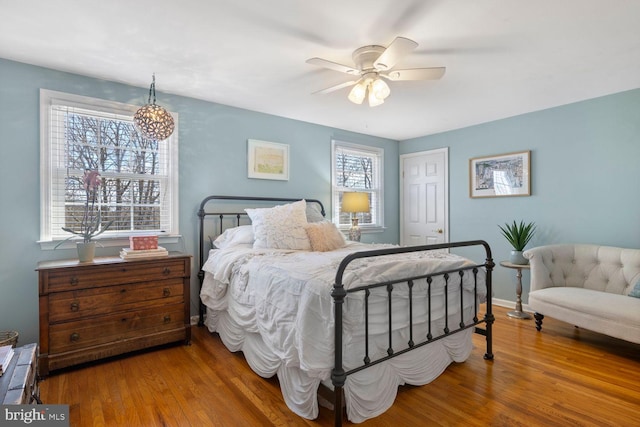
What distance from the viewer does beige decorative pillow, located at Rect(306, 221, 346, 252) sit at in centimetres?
309

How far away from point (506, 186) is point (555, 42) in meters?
2.15

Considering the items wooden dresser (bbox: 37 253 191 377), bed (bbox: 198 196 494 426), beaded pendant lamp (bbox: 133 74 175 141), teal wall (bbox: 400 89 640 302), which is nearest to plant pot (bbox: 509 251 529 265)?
teal wall (bbox: 400 89 640 302)

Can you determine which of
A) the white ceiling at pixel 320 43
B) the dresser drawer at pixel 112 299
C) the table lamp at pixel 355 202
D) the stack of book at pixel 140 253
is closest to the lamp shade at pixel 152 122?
the white ceiling at pixel 320 43

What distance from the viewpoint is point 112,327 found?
250 cm

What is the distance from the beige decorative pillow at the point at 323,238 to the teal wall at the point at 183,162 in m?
1.00

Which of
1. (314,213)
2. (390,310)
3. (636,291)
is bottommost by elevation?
(636,291)

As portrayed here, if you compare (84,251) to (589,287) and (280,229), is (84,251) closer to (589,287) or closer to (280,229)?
(280,229)

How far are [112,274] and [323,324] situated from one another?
1794 millimetres

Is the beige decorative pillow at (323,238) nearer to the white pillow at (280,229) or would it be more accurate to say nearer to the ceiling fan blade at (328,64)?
the white pillow at (280,229)

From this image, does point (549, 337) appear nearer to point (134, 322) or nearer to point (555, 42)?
point (555, 42)

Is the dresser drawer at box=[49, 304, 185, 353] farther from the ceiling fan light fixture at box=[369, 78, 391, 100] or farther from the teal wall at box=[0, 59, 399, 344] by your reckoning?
the ceiling fan light fixture at box=[369, 78, 391, 100]

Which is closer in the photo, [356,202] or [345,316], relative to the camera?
[345,316]

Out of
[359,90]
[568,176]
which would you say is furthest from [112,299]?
[568,176]

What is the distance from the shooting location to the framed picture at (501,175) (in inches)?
155
